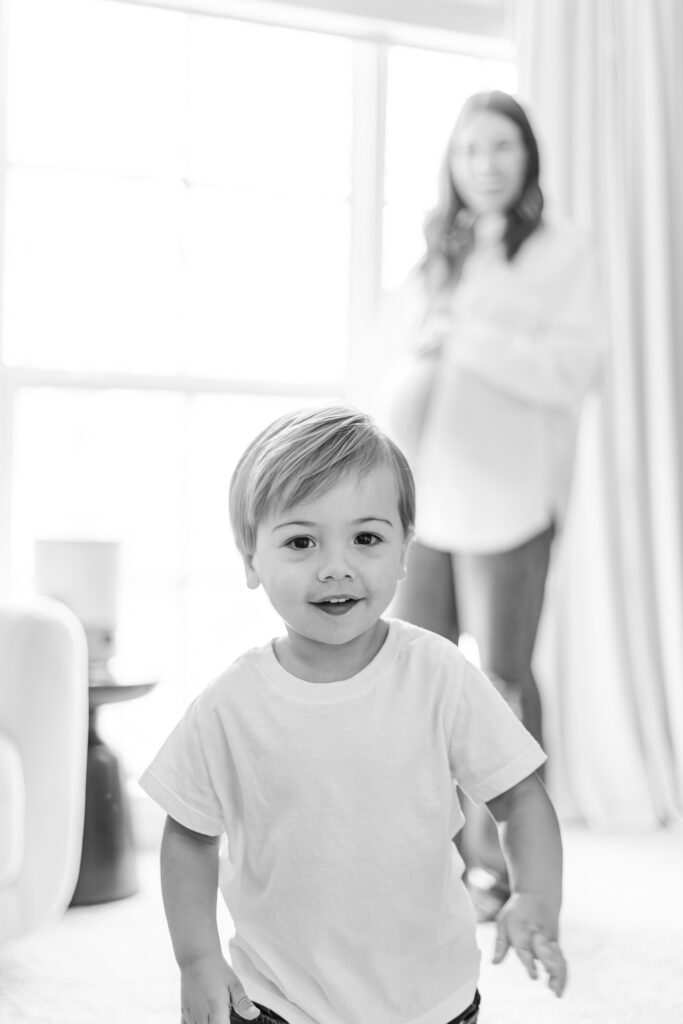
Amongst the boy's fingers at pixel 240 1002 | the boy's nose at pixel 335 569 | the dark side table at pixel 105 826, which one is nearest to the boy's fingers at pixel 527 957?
the boy's fingers at pixel 240 1002

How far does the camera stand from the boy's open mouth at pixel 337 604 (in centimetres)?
112

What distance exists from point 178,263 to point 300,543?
225 centimetres

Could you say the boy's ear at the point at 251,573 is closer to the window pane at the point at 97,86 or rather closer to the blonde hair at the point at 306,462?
the blonde hair at the point at 306,462

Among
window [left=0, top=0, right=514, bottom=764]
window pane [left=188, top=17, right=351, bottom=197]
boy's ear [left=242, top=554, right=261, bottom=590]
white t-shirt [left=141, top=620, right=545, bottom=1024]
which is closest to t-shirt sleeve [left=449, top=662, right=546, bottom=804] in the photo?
white t-shirt [left=141, top=620, right=545, bottom=1024]

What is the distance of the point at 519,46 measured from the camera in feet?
11.0

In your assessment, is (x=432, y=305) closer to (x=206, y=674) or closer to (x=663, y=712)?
(x=206, y=674)

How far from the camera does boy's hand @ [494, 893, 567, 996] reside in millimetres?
1037

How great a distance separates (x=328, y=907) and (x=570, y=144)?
2.81m

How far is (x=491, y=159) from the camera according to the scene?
2.51m

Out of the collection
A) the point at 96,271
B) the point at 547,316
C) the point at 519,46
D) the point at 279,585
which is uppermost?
the point at 519,46

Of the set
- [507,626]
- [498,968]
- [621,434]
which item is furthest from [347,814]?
[621,434]

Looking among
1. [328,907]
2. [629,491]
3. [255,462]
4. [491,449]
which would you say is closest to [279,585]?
[255,462]

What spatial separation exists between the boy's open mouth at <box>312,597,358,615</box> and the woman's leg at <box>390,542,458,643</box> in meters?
1.48

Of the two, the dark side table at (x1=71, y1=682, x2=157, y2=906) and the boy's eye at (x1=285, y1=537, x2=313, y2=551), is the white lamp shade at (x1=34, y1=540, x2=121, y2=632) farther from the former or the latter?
the boy's eye at (x1=285, y1=537, x2=313, y2=551)
